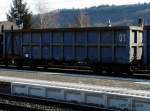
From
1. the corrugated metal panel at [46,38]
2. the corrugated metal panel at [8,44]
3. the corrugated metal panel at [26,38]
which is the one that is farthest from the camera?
the corrugated metal panel at [8,44]

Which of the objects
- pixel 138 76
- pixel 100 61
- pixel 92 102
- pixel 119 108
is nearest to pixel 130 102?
pixel 119 108

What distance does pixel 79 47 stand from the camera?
2567cm

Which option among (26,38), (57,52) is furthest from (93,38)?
(26,38)

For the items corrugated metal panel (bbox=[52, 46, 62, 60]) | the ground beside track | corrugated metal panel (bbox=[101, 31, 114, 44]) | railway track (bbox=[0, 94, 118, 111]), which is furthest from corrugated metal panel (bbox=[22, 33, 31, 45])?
railway track (bbox=[0, 94, 118, 111])

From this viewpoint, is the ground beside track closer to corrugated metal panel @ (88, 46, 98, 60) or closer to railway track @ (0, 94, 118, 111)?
corrugated metal panel @ (88, 46, 98, 60)

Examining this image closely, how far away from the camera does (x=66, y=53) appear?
26.5 meters

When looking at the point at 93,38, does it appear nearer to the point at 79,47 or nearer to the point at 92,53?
the point at 92,53

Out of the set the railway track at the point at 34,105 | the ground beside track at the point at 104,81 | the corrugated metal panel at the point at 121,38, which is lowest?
the railway track at the point at 34,105

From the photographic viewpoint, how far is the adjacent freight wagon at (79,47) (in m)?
23.5

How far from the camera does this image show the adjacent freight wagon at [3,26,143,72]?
23.5 meters

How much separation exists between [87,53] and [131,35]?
132 inches

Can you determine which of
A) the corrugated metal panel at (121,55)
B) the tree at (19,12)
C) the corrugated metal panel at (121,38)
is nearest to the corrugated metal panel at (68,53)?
the corrugated metal panel at (121,55)

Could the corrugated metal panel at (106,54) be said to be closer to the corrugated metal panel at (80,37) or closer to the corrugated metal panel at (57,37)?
the corrugated metal panel at (80,37)

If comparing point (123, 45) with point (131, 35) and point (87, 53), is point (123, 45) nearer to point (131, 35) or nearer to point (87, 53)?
point (131, 35)
